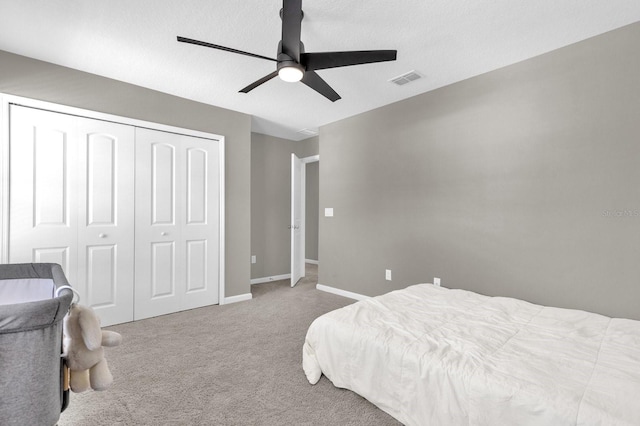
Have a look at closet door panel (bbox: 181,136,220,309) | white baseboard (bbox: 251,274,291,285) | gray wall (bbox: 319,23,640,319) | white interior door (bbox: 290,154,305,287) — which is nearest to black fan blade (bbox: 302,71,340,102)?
gray wall (bbox: 319,23,640,319)

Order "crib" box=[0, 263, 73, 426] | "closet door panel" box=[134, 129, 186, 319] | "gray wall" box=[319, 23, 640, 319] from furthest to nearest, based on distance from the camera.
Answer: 1. "closet door panel" box=[134, 129, 186, 319]
2. "gray wall" box=[319, 23, 640, 319]
3. "crib" box=[0, 263, 73, 426]

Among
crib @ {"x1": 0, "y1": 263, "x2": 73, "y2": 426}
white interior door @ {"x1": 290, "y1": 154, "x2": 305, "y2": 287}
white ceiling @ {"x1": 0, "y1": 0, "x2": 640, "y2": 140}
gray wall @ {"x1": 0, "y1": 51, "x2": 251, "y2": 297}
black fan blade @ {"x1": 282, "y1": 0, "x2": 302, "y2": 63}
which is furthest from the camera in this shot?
white interior door @ {"x1": 290, "y1": 154, "x2": 305, "y2": 287}

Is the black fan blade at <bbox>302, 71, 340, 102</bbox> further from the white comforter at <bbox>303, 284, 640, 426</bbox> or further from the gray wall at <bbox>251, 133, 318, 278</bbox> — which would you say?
the gray wall at <bbox>251, 133, 318, 278</bbox>

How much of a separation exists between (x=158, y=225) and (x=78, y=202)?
2.37 feet

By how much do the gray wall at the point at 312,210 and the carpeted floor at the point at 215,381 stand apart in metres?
3.75

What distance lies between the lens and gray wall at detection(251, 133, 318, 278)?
496 cm

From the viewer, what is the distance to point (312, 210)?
23.2ft

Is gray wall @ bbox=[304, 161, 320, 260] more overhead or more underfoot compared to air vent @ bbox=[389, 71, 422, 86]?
more underfoot

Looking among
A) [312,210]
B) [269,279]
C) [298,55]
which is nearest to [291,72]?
[298,55]

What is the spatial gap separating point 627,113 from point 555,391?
210 centimetres

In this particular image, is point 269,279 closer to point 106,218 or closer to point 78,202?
point 106,218

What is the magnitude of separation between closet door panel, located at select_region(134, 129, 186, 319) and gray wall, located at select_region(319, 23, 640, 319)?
7.40 feet

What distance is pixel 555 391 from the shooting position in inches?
45.9

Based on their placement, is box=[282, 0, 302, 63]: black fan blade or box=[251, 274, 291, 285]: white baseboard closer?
box=[282, 0, 302, 63]: black fan blade
